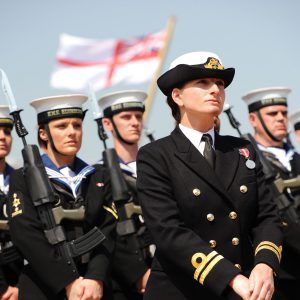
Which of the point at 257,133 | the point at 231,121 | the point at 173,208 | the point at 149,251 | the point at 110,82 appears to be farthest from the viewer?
the point at 110,82

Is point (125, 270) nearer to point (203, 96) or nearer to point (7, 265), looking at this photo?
point (7, 265)

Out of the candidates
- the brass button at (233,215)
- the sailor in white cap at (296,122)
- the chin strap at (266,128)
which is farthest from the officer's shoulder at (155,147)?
the sailor in white cap at (296,122)

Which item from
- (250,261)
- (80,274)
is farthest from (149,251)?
(250,261)

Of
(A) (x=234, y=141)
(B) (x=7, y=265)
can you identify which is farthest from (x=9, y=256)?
(A) (x=234, y=141)

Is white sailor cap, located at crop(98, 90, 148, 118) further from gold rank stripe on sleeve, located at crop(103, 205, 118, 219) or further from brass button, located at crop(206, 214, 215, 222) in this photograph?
brass button, located at crop(206, 214, 215, 222)

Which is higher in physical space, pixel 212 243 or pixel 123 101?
pixel 123 101

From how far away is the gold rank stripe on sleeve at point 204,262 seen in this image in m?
4.54

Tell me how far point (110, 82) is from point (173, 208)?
14.7 meters

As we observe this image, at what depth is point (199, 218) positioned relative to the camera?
4742mm

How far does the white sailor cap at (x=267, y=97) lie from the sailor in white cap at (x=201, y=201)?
4748 millimetres

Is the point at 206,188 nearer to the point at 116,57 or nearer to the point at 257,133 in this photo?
the point at 257,133

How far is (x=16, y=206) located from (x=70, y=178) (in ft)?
1.75

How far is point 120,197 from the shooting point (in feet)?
25.1

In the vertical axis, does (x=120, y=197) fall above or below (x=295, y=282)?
above
